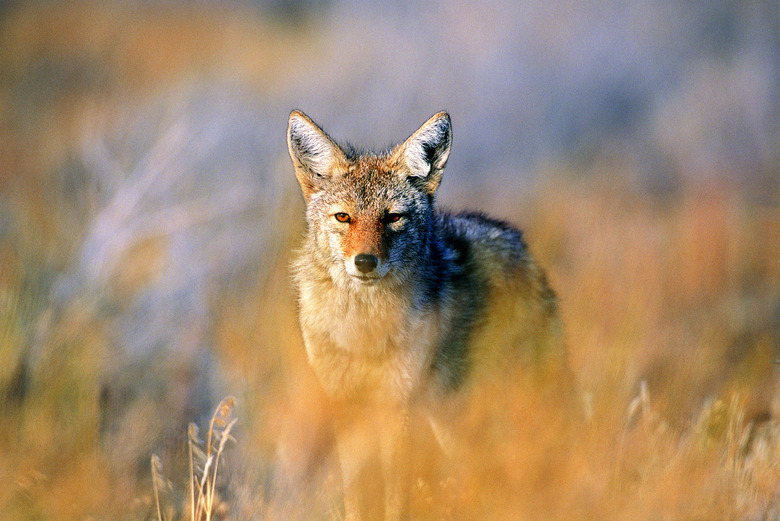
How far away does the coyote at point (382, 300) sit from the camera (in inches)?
157

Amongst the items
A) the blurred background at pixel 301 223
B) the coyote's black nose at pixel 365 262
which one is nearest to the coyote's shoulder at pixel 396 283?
the coyote's black nose at pixel 365 262

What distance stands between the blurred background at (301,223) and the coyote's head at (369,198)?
1191 mm

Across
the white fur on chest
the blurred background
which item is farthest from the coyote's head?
the blurred background

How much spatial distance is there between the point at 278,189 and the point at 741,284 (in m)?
5.23

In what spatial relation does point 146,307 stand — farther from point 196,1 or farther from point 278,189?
point 196,1

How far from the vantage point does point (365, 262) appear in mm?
3703

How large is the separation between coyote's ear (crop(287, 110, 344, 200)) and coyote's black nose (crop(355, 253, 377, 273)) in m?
0.85

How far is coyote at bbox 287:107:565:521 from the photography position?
13.1ft

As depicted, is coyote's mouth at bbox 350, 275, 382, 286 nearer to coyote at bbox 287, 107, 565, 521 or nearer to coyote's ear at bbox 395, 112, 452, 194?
coyote at bbox 287, 107, 565, 521

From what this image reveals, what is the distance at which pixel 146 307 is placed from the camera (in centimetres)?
554

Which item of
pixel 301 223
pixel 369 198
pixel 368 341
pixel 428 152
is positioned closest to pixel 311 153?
pixel 369 198

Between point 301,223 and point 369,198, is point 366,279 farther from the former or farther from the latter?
point 301,223

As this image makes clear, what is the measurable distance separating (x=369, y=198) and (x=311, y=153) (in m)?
0.58

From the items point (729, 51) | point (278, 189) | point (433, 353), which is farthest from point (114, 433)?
point (729, 51)
